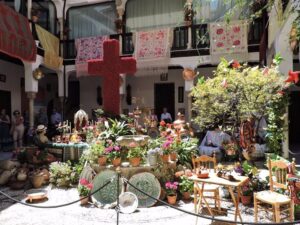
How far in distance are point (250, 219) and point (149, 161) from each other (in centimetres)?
200

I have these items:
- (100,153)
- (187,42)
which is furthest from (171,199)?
(187,42)

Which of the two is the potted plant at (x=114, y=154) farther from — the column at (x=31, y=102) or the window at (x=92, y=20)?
the window at (x=92, y=20)

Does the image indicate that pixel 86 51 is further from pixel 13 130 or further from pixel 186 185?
pixel 186 185

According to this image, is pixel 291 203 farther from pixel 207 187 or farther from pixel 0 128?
pixel 0 128

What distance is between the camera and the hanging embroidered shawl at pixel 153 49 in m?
12.9

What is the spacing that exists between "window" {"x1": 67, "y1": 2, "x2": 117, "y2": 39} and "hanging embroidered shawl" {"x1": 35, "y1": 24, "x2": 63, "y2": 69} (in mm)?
1617

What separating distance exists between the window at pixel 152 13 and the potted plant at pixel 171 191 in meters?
9.42

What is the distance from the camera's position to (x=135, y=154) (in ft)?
19.4

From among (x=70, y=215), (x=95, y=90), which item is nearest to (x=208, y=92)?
(x=70, y=215)

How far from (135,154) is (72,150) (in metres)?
2.42

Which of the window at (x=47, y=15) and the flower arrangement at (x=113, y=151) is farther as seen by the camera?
the window at (x=47, y=15)

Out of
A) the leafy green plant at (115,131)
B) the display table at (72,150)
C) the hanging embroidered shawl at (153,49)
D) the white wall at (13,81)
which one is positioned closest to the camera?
the leafy green plant at (115,131)

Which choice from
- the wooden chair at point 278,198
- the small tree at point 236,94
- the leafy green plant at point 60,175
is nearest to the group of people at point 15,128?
the leafy green plant at point 60,175

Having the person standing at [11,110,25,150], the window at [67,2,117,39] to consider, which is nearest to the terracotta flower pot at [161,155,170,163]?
the person standing at [11,110,25,150]
